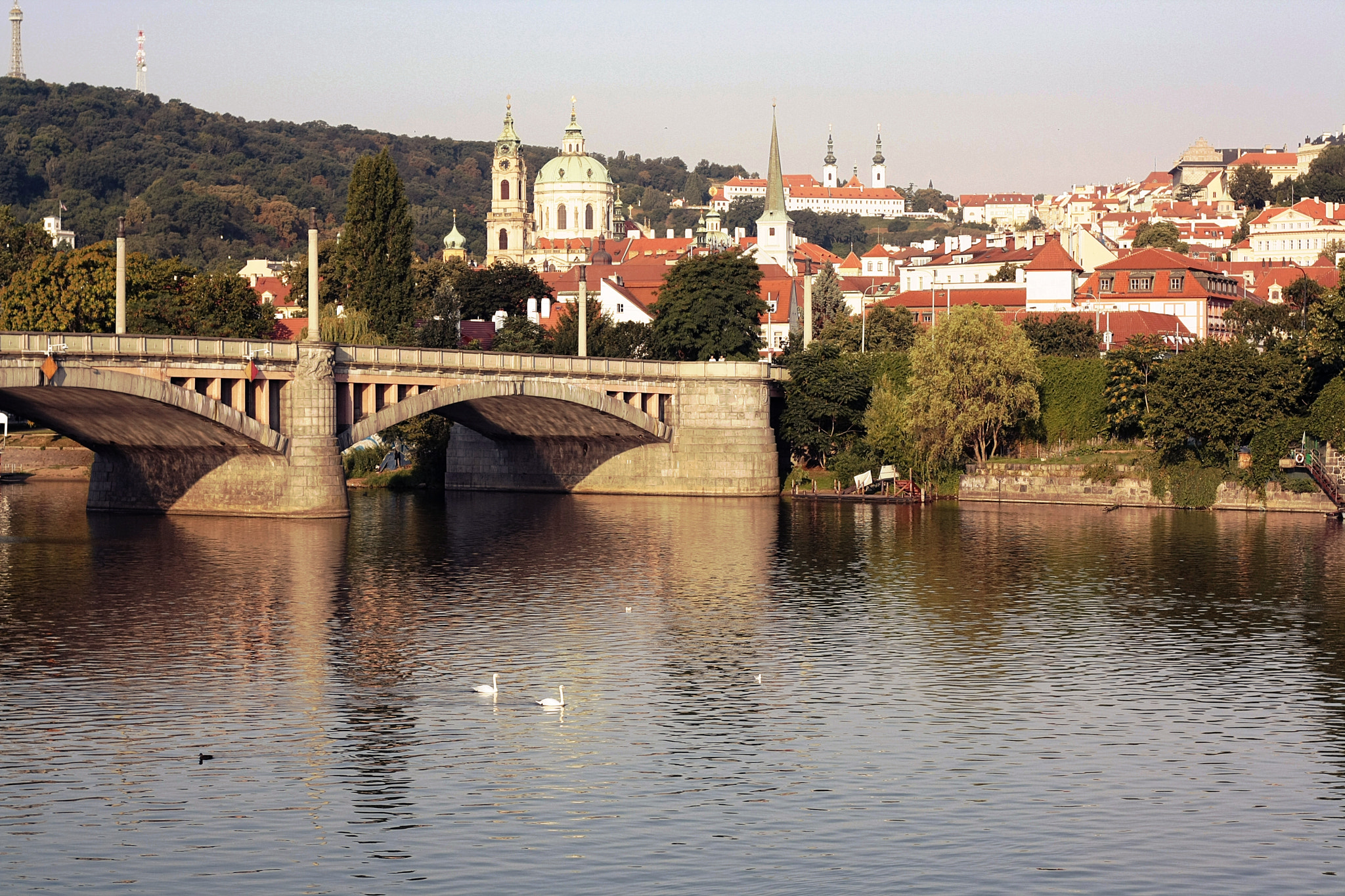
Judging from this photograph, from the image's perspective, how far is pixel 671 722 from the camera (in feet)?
112

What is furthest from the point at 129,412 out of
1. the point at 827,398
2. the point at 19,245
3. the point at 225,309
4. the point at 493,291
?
the point at 493,291

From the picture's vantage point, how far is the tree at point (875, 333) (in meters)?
122

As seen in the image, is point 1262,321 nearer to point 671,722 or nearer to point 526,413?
point 526,413

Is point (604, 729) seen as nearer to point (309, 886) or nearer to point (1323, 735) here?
point (309, 886)

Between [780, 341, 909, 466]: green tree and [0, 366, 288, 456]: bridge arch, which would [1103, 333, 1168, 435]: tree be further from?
[0, 366, 288, 456]: bridge arch

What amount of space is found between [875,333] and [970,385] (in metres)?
41.3

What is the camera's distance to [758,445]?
9238 centimetres

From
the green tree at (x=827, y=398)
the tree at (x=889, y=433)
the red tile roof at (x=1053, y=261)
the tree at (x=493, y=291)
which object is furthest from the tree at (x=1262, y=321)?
the tree at (x=493, y=291)

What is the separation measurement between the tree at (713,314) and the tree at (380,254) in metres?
16.6

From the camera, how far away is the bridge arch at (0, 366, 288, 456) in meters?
63.9

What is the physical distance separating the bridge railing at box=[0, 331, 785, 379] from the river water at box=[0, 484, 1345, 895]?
7.90 m

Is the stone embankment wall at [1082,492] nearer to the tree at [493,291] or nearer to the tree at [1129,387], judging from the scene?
the tree at [1129,387]

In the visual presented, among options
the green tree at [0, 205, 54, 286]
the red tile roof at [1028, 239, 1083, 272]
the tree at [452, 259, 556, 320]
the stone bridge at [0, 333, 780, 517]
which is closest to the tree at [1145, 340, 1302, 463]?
the stone bridge at [0, 333, 780, 517]

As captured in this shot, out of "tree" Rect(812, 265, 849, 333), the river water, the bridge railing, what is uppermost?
"tree" Rect(812, 265, 849, 333)
